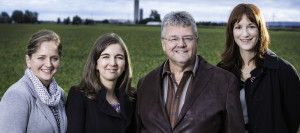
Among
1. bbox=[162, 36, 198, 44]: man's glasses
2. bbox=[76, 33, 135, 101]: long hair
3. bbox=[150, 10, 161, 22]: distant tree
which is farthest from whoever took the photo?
bbox=[150, 10, 161, 22]: distant tree

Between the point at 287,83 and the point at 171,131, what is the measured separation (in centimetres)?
150

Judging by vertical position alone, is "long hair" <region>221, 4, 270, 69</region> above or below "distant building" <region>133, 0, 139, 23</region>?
below

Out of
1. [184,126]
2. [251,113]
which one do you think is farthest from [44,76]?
[251,113]

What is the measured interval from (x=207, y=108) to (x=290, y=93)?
1.20 metres

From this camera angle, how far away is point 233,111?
324 centimetres

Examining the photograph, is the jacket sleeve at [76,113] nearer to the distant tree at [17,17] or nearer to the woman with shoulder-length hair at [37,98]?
the woman with shoulder-length hair at [37,98]

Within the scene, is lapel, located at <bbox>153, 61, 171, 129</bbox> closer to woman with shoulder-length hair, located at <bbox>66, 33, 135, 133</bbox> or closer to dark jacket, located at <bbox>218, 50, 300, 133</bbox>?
woman with shoulder-length hair, located at <bbox>66, 33, 135, 133</bbox>

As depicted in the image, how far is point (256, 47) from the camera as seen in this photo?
402cm

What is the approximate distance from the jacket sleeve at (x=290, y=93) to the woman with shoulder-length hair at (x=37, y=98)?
2.53m

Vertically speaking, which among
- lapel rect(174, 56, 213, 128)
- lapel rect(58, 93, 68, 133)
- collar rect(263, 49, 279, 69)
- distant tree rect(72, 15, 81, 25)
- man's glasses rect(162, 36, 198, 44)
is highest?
distant tree rect(72, 15, 81, 25)

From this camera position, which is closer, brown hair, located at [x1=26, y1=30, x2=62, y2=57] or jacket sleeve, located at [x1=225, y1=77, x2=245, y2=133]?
jacket sleeve, located at [x1=225, y1=77, x2=245, y2=133]

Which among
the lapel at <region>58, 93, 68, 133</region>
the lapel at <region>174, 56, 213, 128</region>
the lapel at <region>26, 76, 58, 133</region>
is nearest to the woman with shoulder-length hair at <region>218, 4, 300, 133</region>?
the lapel at <region>174, 56, 213, 128</region>

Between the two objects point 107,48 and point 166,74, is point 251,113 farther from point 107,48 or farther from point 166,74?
point 107,48

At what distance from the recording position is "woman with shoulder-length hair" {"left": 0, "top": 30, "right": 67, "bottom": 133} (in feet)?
10.9
